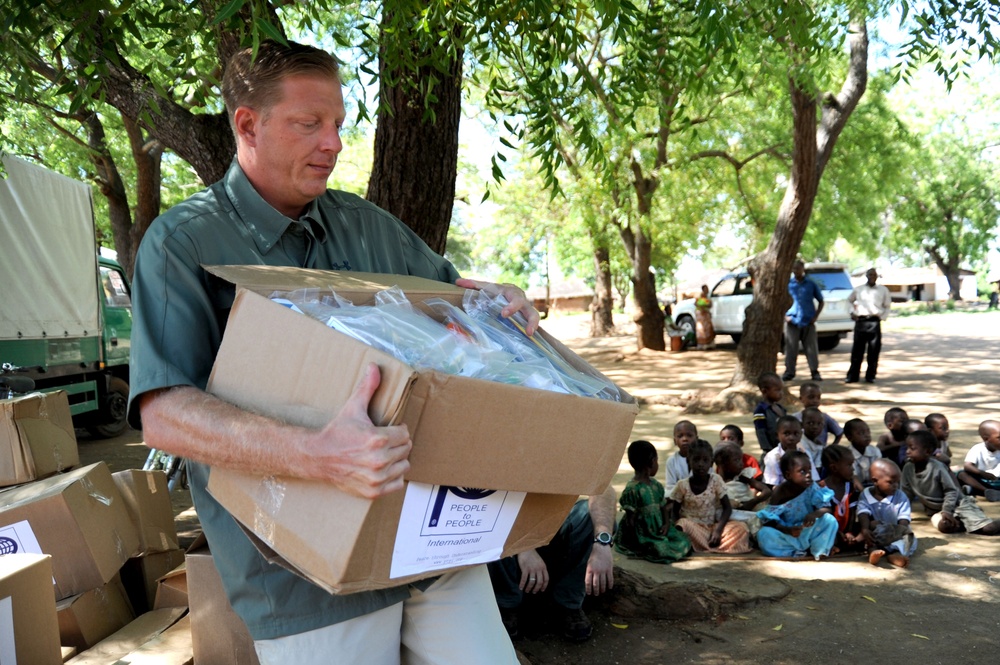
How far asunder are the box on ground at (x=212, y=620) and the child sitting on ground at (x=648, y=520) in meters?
3.09

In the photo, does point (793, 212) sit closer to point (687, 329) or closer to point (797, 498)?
point (797, 498)

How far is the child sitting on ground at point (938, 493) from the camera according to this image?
5.59 m

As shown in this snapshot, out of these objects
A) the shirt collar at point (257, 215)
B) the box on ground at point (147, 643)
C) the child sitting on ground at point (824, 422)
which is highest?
the shirt collar at point (257, 215)

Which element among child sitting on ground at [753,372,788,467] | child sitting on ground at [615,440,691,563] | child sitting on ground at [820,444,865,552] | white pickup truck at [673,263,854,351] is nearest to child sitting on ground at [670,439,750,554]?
child sitting on ground at [615,440,691,563]

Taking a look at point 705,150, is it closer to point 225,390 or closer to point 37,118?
point 37,118

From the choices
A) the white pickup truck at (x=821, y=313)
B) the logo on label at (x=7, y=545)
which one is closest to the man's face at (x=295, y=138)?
the logo on label at (x=7, y=545)

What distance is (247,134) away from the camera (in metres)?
1.94

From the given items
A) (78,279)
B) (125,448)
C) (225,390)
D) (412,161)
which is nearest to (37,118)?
(78,279)

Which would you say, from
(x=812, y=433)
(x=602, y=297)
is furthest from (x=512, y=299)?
(x=602, y=297)

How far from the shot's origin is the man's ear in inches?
74.9

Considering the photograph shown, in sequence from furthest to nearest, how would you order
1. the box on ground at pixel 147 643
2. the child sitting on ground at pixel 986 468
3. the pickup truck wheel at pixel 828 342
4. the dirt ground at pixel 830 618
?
the pickup truck wheel at pixel 828 342 < the child sitting on ground at pixel 986 468 < the dirt ground at pixel 830 618 < the box on ground at pixel 147 643

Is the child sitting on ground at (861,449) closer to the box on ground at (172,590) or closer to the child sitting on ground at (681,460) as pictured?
the child sitting on ground at (681,460)

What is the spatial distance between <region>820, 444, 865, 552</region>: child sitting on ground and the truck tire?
324 inches

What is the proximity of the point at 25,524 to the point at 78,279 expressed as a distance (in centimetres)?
753
